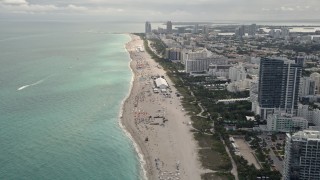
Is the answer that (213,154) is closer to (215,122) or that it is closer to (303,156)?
(215,122)

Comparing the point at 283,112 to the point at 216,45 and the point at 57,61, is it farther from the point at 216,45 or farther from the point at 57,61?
the point at 216,45

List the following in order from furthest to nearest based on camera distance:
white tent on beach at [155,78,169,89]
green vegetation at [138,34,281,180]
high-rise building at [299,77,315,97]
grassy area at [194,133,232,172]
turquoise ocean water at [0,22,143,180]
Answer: white tent on beach at [155,78,169,89], high-rise building at [299,77,315,97], grassy area at [194,133,232,172], turquoise ocean water at [0,22,143,180], green vegetation at [138,34,281,180]

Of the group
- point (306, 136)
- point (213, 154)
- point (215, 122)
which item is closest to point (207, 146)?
point (213, 154)

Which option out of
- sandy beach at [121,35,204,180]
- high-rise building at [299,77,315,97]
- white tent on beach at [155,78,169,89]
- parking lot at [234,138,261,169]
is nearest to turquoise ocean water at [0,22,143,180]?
sandy beach at [121,35,204,180]

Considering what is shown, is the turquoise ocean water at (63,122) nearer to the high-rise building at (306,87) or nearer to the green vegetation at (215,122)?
the green vegetation at (215,122)

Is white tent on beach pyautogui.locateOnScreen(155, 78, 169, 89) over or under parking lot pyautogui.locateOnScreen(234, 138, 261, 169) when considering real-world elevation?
over

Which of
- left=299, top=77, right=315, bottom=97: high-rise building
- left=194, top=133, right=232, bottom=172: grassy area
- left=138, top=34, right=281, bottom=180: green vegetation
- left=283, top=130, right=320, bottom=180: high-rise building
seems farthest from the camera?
left=299, top=77, right=315, bottom=97: high-rise building

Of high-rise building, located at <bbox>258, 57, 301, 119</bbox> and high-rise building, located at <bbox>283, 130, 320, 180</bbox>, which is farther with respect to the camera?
high-rise building, located at <bbox>258, 57, 301, 119</bbox>

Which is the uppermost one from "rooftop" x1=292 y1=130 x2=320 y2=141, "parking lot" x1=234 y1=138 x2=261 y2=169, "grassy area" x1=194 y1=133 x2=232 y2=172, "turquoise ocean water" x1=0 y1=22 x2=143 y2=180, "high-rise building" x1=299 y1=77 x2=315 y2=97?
"rooftop" x1=292 y1=130 x2=320 y2=141

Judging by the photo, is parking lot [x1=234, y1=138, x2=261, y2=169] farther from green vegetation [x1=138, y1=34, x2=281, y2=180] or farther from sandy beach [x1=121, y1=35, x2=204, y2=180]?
sandy beach [x1=121, y1=35, x2=204, y2=180]
